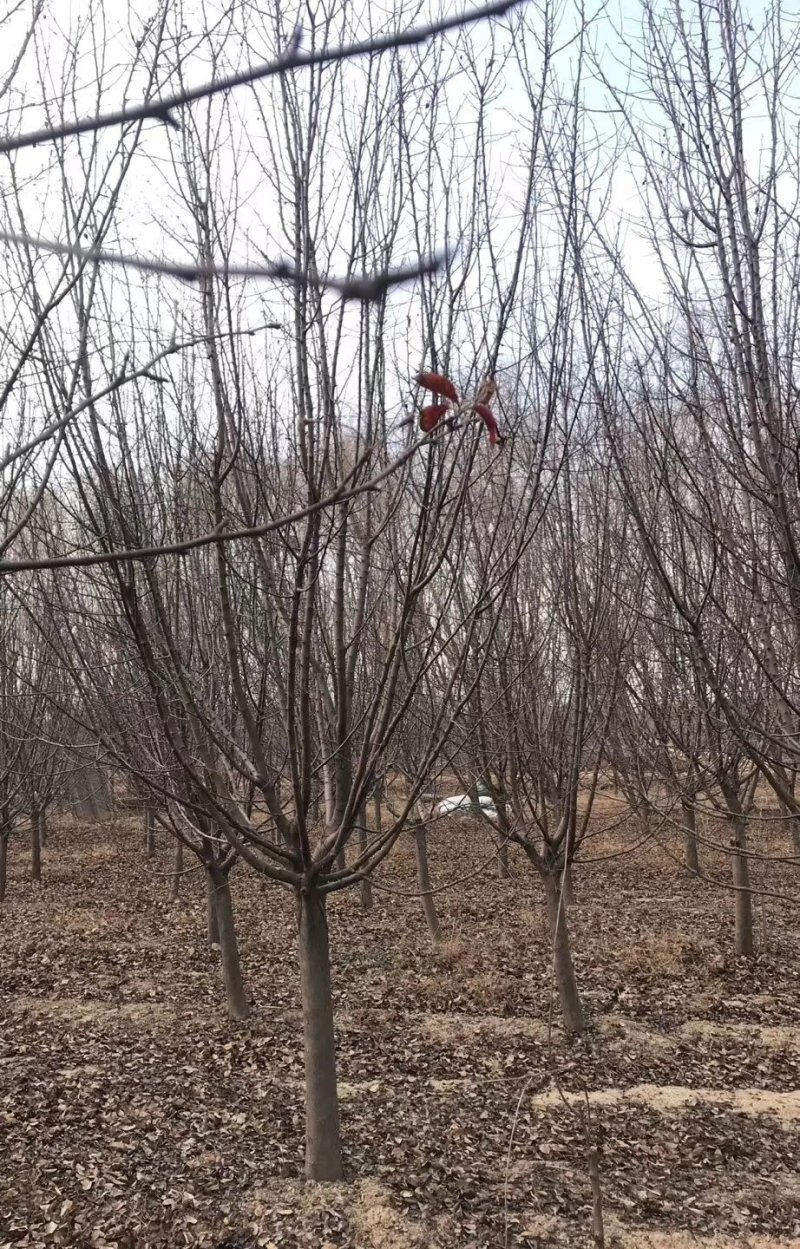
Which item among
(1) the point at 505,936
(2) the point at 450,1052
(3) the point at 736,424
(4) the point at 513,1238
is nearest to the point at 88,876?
(1) the point at 505,936

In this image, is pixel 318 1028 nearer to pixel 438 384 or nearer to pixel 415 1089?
pixel 415 1089

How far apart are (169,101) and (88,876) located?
16107mm

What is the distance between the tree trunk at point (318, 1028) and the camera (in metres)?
4.14

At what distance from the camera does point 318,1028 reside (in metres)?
4.17

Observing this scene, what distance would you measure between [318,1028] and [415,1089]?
6.27 feet

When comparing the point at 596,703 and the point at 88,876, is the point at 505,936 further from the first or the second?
the point at 88,876

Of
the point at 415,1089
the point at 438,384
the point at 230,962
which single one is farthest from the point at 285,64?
the point at 230,962

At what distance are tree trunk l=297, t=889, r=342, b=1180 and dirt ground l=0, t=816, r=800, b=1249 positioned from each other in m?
0.32

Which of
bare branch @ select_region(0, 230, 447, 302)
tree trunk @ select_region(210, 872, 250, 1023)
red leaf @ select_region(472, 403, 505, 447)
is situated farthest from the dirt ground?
bare branch @ select_region(0, 230, 447, 302)

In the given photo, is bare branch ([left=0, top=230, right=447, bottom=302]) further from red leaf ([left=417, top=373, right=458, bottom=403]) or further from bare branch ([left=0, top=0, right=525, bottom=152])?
red leaf ([left=417, top=373, right=458, bottom=403])

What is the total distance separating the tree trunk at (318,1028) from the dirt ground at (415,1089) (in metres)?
0.32

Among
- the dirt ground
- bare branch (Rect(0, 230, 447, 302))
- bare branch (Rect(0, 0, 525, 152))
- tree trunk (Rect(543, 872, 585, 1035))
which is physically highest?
bare branch (Rect(0, 0, 525, 152))

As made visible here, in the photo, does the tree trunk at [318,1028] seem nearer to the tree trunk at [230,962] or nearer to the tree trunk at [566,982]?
the tree trunk at [566,982]

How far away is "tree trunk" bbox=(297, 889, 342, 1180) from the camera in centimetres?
414
